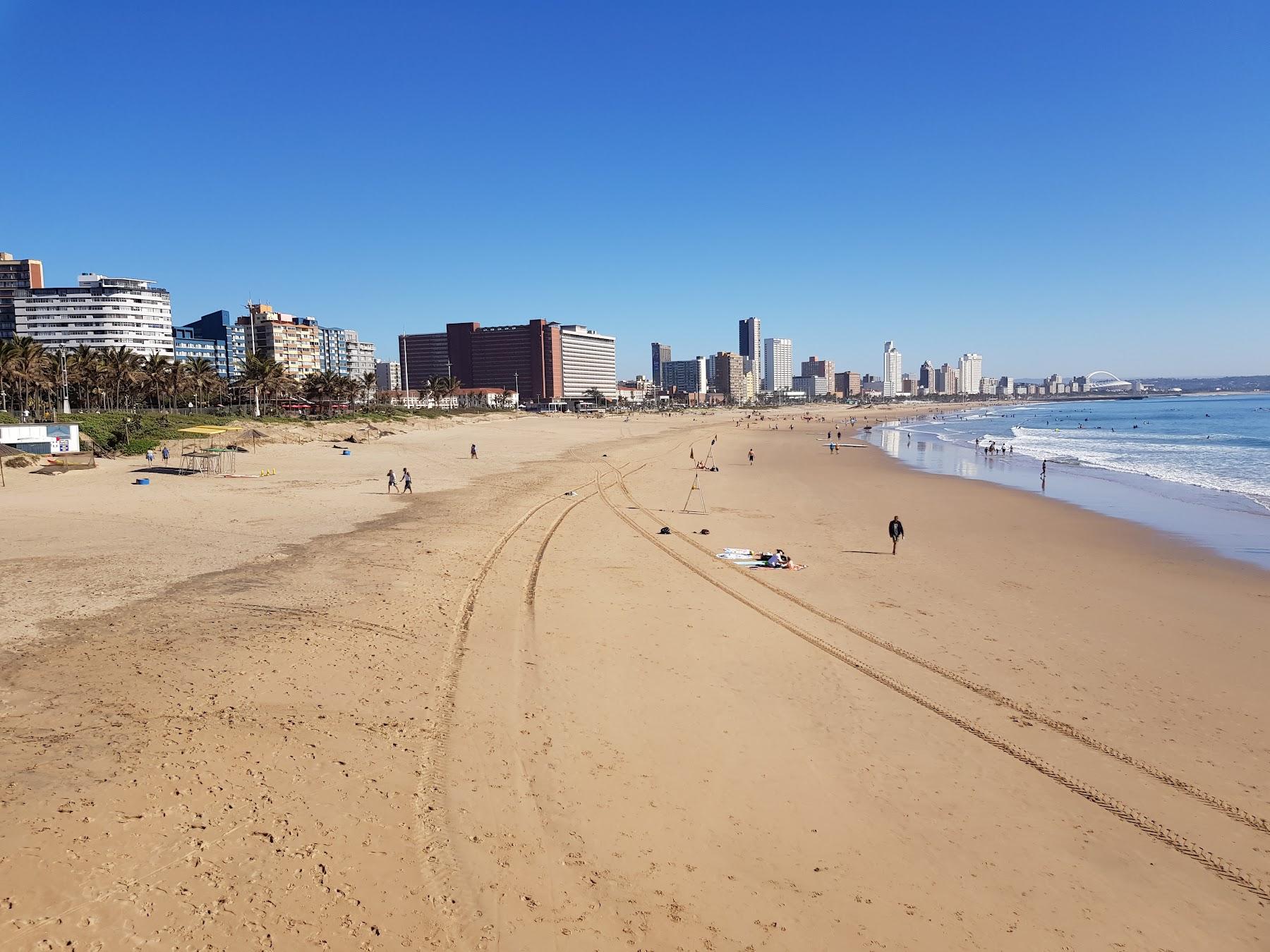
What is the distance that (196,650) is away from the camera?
1031 cm

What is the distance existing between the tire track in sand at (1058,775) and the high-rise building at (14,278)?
162585mm

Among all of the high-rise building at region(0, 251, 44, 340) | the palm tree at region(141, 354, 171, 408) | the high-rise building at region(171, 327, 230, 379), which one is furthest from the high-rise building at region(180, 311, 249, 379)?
the palm tree at region(141, 354, 171, 408)

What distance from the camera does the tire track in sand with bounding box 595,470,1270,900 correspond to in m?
6.60

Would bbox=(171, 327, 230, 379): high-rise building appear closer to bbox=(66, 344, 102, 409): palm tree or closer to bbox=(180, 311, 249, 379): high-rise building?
bbox=(180, 311, 249, 379): high-rise building

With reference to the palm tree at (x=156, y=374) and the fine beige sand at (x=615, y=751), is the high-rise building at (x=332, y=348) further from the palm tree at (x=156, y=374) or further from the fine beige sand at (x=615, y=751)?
the fine beige sand at (x=615, y=751)

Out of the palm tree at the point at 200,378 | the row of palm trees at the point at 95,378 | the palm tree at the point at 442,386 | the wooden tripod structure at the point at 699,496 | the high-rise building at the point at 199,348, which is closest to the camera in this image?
the wooden tripod structure at the point at 699,496

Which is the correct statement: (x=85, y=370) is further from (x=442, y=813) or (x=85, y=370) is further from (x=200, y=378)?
(x=442, y=813)

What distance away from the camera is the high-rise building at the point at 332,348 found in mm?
168750

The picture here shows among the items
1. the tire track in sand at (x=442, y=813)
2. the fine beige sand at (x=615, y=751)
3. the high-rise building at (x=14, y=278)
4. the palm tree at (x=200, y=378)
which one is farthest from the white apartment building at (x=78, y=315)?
the tire track in sand at (x=442, y=813)

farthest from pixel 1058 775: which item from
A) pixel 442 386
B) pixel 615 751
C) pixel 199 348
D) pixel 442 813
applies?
pixel 199 348

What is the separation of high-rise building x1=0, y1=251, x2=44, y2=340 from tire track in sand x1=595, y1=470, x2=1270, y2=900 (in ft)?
533

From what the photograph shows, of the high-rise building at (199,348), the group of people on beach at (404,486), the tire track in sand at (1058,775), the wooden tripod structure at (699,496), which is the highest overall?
the high-rise building at (199,348)

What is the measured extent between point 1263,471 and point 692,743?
46.2 metres

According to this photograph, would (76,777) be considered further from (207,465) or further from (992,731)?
(207,465)
